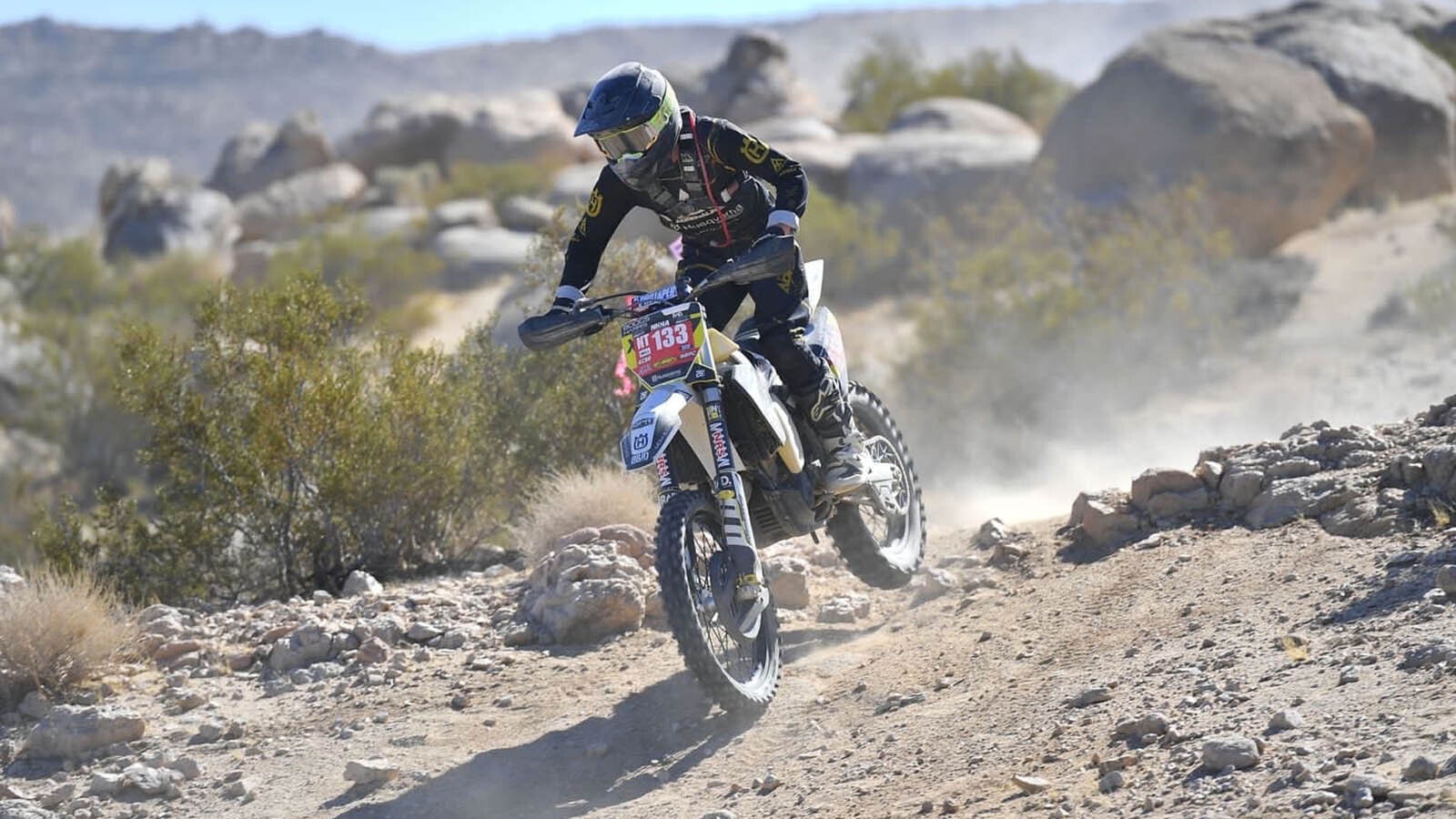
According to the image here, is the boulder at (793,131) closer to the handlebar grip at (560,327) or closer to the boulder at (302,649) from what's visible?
the boulder at (302,649)

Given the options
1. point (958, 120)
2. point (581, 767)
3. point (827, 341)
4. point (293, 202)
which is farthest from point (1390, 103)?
point (293, 202)

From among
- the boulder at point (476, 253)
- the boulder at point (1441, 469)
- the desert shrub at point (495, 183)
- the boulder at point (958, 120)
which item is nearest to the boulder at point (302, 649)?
the boulder at point (1441, 469)

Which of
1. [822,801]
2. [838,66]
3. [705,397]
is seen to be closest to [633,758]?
[822,801]

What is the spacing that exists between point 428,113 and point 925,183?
25602mm

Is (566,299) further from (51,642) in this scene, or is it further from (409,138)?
(409,138)

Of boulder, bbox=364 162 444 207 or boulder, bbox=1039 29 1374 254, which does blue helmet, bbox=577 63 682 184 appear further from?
boulder, bbox=364 162 444 207

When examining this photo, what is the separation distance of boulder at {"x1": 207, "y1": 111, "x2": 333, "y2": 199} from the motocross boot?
44.3 meters

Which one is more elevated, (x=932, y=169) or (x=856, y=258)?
(x=932, y=169)

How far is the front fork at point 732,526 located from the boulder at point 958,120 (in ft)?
82.6

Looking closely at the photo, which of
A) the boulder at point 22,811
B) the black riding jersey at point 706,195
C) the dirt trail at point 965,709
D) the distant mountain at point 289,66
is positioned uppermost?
the distant mountain at point 289,66

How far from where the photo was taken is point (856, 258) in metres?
25.7

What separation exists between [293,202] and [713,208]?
3844cm

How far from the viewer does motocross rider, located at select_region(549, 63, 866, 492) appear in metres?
6.17

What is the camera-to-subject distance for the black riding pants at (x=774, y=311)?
6648 mm
